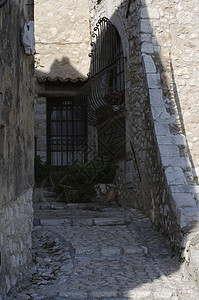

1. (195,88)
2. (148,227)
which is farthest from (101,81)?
(148,227)

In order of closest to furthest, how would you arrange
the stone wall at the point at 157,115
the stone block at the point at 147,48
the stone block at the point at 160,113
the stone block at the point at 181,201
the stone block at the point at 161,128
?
the stone block at the point at 181,201 → the stone wall at the point at 157,115 → the stone block at the point at 161,128 → the stone block at the point at 160,113 → the stone block at the point at 147,48

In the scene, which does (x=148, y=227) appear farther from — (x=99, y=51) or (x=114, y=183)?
(x=99, y=51)

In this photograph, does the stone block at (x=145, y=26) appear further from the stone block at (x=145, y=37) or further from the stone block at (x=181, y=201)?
the stone block at (x=181, y=201)

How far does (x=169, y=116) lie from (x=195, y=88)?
0.83 meters

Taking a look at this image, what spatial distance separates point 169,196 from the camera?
5090 mm

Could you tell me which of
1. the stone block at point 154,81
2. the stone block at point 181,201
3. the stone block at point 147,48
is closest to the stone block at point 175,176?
the stone block at point 181,201

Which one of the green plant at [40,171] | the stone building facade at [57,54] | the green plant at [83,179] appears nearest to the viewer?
the green plant at [83,179]

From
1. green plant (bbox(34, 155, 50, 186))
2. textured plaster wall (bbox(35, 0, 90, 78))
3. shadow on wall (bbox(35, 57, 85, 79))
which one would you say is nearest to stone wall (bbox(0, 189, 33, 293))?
green plant (bbox(34, 155, 50, 186))

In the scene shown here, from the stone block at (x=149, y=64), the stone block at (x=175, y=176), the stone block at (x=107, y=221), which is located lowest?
the stone block at (x=107, y=221)

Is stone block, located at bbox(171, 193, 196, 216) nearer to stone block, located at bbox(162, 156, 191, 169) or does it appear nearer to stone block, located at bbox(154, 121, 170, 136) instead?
stone block, located at bbox(162, 156, 191, 169)

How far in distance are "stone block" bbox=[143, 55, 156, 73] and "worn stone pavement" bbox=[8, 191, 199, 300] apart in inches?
85.8

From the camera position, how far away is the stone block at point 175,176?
5199 millimetres

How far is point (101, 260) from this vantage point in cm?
472

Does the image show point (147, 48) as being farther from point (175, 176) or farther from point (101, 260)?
point (101, 260)
